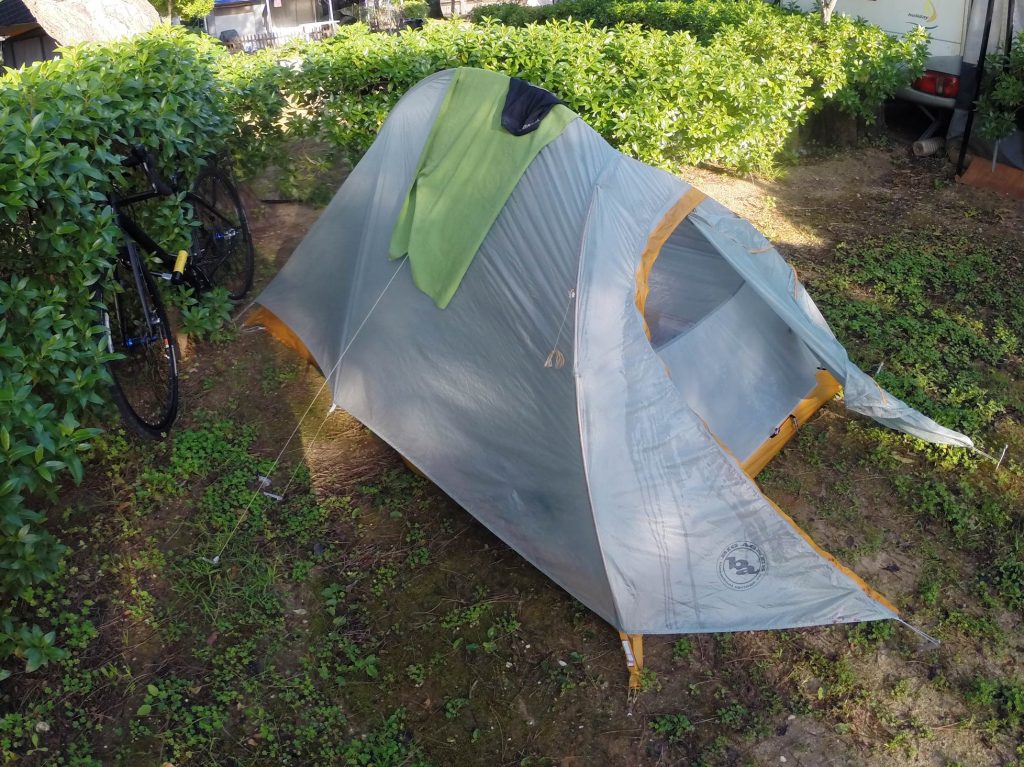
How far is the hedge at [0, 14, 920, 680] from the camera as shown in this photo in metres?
3.28

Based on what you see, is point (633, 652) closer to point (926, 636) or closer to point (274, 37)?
point (926, 636)

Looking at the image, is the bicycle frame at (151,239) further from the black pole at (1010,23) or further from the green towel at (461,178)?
the black pole at (1010,23)

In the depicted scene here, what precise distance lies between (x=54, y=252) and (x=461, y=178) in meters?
1.87

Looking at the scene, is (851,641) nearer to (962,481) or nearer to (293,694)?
(962,481)

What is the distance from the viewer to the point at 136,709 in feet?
10.9

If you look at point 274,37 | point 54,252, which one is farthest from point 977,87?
point 274,37

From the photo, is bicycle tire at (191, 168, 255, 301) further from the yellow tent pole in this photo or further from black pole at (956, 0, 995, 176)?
black pole at (956, 0, 995, 176)

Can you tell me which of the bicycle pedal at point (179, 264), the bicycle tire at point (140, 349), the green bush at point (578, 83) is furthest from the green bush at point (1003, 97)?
the bicycle tire at point (140, 349)

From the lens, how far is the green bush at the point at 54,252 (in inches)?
122

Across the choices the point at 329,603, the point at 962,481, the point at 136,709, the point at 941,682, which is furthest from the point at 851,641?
the point at 136,709

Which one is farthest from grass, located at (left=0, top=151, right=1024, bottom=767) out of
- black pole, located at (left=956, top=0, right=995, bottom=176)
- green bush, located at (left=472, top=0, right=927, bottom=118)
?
green bush, located at (left=472, top=0, right=927, bottom=118)

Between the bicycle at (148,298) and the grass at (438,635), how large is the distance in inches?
10.3

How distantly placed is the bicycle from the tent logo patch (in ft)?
9.23

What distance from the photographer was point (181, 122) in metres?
4.82
